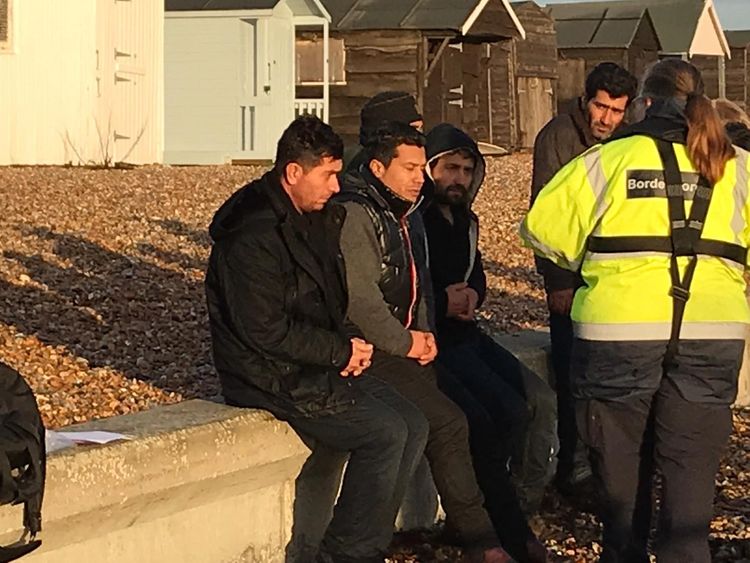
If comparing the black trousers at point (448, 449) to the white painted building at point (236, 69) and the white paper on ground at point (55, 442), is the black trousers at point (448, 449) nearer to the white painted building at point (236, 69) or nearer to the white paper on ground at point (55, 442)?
the white paper on ground at point (55, 442)

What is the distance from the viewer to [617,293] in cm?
463

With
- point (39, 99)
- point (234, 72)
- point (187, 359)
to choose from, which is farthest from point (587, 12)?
point (187, 359)

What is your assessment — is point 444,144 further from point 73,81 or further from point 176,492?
point 73,81

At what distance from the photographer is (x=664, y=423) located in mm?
4695

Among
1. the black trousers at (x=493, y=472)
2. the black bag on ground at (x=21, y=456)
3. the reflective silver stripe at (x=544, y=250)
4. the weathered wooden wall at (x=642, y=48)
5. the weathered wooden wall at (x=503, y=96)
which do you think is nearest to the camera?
the black bag on ground at (x=21, y=456)

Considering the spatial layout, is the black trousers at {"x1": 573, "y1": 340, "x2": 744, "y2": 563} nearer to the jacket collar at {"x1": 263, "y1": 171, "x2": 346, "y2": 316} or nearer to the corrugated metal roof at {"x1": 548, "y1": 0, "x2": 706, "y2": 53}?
the jacket collar at {"x1": 263, "y1": 171, "x2": 346, "y2": 316}

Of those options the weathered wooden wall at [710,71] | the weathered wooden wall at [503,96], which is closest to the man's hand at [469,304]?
the weathered wooden wall at [503,96]

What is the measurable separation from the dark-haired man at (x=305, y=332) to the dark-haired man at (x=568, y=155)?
1428 mm

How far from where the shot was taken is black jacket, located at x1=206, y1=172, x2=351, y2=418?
4836mm

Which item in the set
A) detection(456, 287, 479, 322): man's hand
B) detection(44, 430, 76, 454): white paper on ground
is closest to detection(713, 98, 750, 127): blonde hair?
detection(456, 287, 479, 322): man's hand

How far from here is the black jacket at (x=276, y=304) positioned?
4.84 m

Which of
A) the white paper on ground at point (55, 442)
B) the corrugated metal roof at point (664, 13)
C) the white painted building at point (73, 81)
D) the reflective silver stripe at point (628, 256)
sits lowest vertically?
the white paper on ground at point (55, 442)

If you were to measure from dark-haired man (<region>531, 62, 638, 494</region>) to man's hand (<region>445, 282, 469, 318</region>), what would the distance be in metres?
0.45

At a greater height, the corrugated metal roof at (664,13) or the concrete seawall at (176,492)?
the corrugated metal roof at (664,13)
